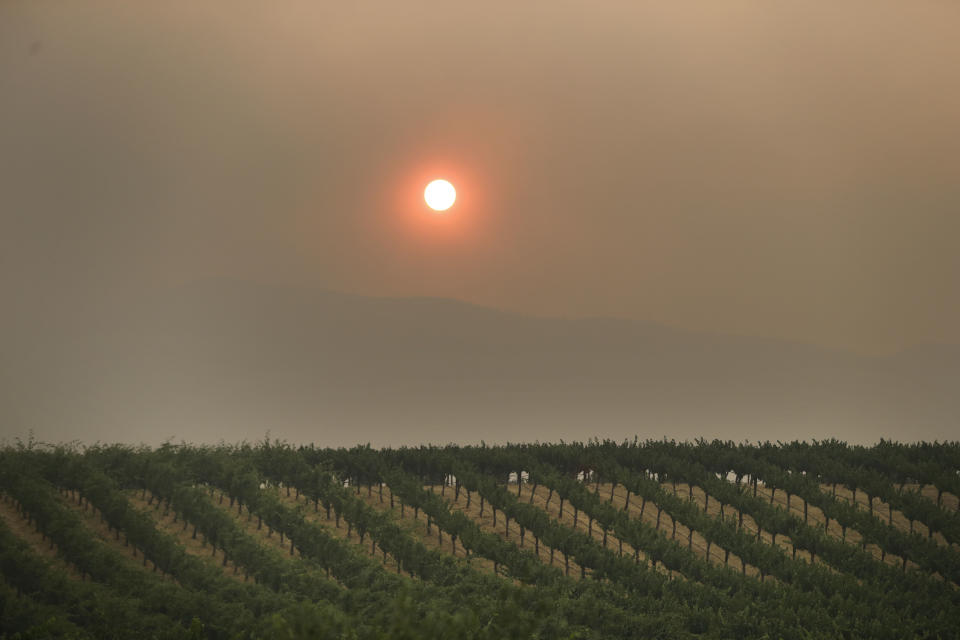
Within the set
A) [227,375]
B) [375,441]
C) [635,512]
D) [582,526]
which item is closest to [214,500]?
[582,526]

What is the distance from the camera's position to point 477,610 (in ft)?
77.8

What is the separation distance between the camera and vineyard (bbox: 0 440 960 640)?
24.4 m

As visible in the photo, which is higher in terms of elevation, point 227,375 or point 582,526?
point 227,375

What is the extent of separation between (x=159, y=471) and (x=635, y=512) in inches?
698

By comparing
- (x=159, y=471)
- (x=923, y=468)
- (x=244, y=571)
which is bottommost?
(x=244, y=571)

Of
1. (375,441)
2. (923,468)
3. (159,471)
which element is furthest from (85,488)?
(375,441)

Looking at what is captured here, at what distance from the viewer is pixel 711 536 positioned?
32625mm

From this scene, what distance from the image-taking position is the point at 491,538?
3103 centimetres

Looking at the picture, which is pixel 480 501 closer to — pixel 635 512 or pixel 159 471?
pixel 635 512

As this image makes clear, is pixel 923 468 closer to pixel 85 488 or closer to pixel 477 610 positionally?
pixel 477 610

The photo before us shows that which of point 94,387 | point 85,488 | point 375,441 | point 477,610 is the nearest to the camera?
point 477,610

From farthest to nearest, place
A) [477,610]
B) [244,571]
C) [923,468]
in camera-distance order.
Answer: [923,468] → [244,571] → [477,610]

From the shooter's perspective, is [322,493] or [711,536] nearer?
[711,536]

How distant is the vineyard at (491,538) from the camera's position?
24375 mm
